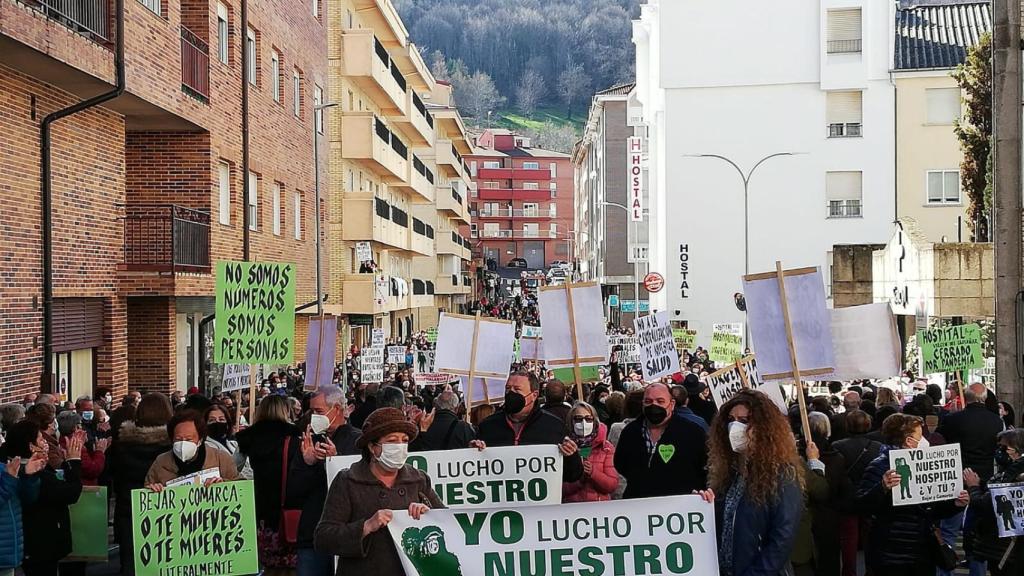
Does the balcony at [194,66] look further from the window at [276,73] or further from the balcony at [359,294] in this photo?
the balcony at [359,294]

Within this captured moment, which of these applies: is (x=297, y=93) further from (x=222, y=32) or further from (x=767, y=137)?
(x=767, y=137)

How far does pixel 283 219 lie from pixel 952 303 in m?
15.5

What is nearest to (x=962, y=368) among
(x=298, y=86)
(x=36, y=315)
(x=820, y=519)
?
(x=820, y=519)

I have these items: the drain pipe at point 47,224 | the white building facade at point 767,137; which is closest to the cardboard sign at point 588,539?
the drain pipe at point 47,224

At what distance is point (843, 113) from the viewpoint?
171ft

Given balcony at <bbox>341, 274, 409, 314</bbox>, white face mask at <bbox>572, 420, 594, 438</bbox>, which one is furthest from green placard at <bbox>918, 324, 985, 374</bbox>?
balcony at <bbox>341, 274, 409, 314</bbox>

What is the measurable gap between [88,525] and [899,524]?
5.58 m

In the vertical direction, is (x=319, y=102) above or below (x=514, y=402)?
above

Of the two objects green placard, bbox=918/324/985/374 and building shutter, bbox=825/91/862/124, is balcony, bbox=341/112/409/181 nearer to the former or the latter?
building shutter, bbox=825/91/862/124

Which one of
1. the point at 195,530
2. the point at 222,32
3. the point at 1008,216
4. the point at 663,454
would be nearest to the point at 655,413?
the point at 663,454

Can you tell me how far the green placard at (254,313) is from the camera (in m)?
13.4

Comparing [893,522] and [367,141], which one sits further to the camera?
[367,141]

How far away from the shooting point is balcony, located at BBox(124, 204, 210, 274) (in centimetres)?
2153

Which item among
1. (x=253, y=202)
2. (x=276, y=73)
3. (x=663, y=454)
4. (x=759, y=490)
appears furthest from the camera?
(x=276, y=73)
